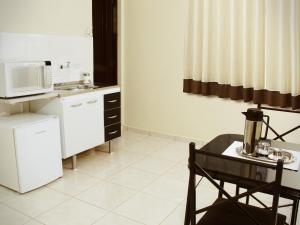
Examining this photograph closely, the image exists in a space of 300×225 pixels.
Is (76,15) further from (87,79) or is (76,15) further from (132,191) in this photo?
(132,191)

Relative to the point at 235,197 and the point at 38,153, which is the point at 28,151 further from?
the point at 235,197

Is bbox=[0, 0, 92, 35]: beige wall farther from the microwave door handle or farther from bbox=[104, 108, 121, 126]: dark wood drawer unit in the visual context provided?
bbox=[104, 108, 121, 126]: dark wood drawer unit

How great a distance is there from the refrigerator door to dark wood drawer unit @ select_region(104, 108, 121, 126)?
721 millimetres

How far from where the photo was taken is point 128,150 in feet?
13.1

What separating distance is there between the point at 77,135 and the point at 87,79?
901 mm

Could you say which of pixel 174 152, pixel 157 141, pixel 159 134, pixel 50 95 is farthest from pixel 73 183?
pixel 159 134

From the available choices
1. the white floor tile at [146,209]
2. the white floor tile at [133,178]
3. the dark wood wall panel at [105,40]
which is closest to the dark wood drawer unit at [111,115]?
the white floor tile at [133,178]

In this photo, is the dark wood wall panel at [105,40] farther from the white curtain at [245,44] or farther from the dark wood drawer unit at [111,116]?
Result: the white curtain at [245,44]

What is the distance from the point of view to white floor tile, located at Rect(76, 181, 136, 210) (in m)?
2.71

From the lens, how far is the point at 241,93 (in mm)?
3680

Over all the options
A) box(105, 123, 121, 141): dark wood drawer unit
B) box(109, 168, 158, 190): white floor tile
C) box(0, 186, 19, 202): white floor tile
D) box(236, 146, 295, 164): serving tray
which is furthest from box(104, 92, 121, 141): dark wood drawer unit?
box(236, 146, 295, 164): serving tray

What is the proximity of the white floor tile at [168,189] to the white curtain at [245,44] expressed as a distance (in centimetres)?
137

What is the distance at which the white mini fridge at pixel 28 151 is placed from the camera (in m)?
2.70

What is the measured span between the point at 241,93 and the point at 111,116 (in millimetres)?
1550
